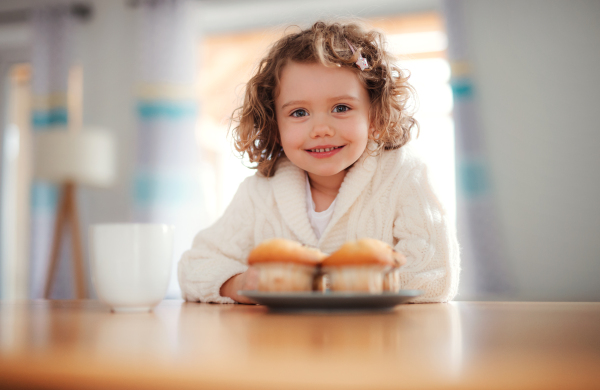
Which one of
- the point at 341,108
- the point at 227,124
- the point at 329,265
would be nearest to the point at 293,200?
the point at 341,108

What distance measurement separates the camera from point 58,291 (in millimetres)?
3699

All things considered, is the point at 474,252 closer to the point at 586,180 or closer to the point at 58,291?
the point at 586,180

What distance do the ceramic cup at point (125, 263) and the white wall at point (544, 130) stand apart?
2.97 meters

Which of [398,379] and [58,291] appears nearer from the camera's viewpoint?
[398,379]

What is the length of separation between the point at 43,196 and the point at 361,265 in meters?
3.94

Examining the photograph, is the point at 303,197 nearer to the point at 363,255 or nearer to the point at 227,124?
the point at 363,255

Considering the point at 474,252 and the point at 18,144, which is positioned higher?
the point at 18,144

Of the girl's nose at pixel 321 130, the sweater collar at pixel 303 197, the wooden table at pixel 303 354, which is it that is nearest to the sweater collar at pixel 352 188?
the sweater collar at pixel 303 197

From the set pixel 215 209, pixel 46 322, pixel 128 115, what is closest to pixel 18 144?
pixel 128 115

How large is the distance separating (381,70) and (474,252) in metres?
2.17

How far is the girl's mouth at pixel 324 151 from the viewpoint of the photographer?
1.14 m

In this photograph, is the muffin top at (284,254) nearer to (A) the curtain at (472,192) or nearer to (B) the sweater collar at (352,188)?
(B) the sweater collar at (352,188)

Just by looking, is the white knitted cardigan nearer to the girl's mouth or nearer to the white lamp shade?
the girl's mouth

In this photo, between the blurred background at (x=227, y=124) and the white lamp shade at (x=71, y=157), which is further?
the white lamp shade at (x=71, y=157)
